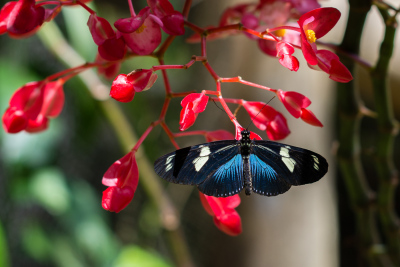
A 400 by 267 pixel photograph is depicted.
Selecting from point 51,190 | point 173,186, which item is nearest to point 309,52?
point 51,190

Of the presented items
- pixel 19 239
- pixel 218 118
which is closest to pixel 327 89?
pixel 218 118

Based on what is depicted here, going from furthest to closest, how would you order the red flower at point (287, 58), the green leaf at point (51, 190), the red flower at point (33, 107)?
the green leaf at point (51, 190)
the red flower at point (33, 107)
the red flower at point (287, 58)

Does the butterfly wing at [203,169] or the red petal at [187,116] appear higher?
the red petal at [187,116]

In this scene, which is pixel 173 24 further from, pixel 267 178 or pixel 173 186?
pixel 173 186

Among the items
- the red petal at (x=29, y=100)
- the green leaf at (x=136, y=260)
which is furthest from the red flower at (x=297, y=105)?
the green leaf at (x=136, y=260)

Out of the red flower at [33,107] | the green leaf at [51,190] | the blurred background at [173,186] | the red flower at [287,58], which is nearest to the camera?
the red flower at [287,58]

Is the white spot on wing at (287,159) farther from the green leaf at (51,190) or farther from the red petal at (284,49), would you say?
the green leaf at (51,190)

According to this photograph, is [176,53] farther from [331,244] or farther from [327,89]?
[331,244]
